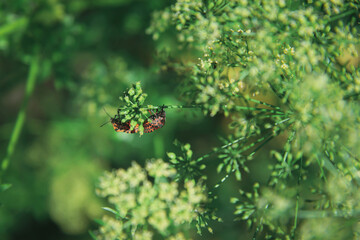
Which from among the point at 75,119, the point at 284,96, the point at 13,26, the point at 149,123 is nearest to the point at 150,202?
the point at 149,123

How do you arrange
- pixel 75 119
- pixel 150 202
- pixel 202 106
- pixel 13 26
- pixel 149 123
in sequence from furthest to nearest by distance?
pixel 75 119
pixel 13 26
pixel 149 123
pixel 202 106
pixel 150 202

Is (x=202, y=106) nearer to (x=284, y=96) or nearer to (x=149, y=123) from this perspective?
(x=149, y=123)

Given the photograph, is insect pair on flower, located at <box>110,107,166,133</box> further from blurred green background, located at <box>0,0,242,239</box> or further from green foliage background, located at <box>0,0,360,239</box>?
blurred green background, located at <box>0,0,242,239</box>

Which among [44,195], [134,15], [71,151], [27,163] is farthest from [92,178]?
[134,15]

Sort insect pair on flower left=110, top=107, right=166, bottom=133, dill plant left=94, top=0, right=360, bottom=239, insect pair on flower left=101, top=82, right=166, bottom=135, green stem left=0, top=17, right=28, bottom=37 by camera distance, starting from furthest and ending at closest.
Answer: green stem left=0, top=17, right=28, bottom=37
insect pair on flower left=110, top=107, right=166, bottom=133
insect pair on flower left=101, top=82, right=166, bottom=135
dill plant left=94, top=0, right=360, bottom=239

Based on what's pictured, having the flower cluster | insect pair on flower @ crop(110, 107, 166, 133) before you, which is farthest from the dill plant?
insect pair on flower @ crop(110, 107, 166, 133)

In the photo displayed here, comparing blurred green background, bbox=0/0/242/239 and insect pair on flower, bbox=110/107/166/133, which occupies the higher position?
blurred green background, bbox=0/0/242/239
